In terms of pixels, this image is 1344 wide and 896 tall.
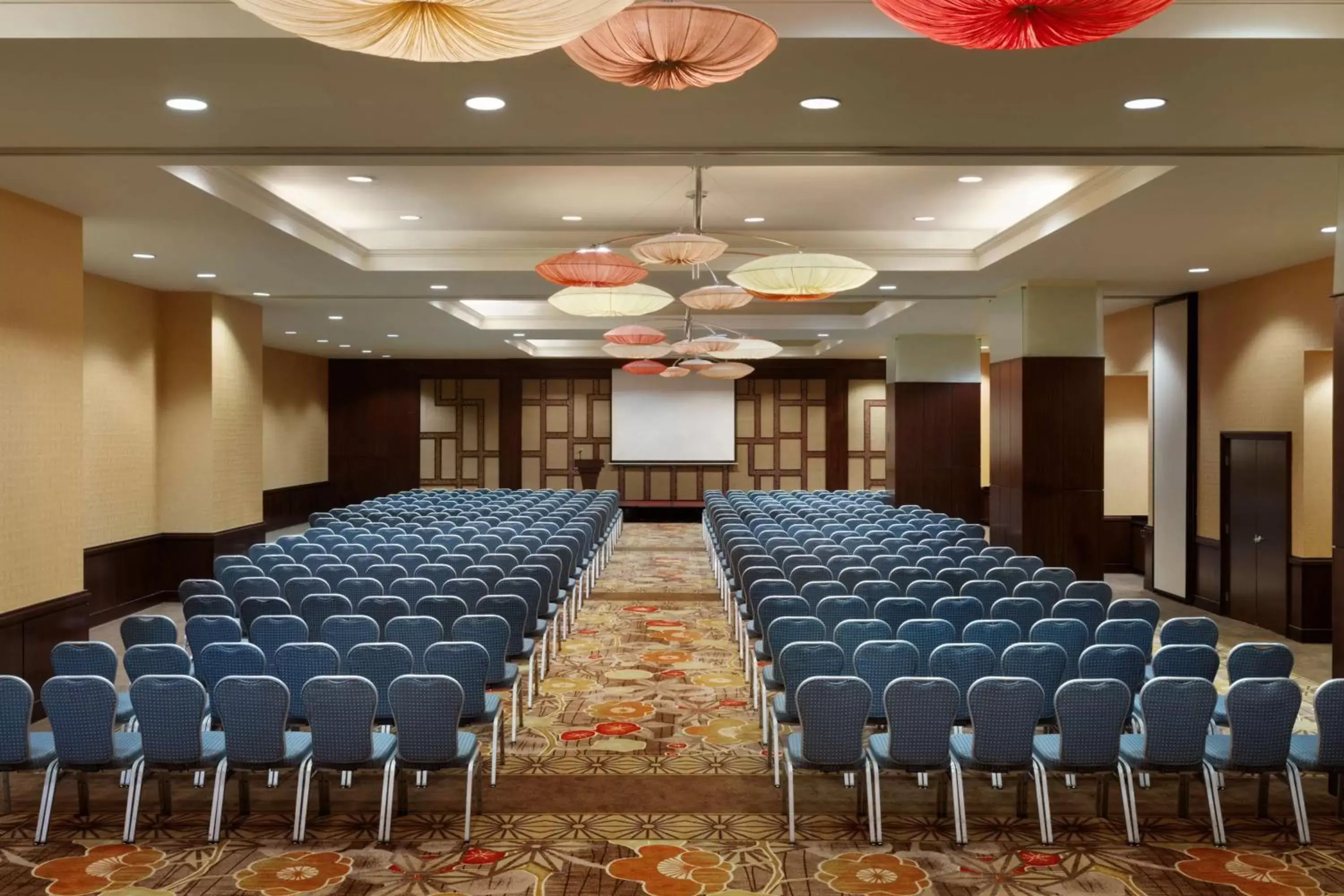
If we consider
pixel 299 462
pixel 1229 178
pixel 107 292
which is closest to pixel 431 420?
pixel 299 462

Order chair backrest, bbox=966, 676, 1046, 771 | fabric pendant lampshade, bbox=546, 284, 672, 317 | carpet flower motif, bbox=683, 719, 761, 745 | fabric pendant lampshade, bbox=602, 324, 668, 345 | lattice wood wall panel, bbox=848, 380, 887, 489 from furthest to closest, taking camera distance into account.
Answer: lattice wood wall panel, bbox=848, 380, 887, 489 → fabric pendant lampshade, bbox=602, 324, 668, 345 → fabric pendant lampshade, bbox=546, 284, 672, 317 → carpet flower motif, bbox=683, 719, 761, 745 → chair backrest, bbox=966, 676, 1046, 771

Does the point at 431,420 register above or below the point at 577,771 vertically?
above

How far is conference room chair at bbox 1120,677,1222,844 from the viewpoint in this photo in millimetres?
5582

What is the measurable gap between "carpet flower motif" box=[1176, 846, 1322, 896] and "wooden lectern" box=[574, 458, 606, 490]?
22379 mm

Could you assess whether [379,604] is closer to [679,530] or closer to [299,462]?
[679,530]

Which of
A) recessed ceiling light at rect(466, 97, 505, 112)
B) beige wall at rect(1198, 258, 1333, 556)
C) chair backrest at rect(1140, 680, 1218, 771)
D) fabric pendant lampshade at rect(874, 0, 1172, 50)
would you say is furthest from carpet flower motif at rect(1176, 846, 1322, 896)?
beige wall at rect(1198, 258, 1333, 556)

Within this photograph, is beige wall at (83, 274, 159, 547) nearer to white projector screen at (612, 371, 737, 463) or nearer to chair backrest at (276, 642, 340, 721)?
chair backrest at (276, 642, 340, 721)

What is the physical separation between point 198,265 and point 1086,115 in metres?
10.1

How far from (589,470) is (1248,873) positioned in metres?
22.8

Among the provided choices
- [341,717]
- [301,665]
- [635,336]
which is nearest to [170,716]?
[341,717]

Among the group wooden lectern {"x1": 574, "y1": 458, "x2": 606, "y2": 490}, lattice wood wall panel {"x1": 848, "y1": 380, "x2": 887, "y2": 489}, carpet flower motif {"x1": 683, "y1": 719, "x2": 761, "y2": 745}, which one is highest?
lattice wood wall panel {"x1": 848, "y1": 380, "x2": 887, "y2": 489}

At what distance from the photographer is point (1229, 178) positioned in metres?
8.14

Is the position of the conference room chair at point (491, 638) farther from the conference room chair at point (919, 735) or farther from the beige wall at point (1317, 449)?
the beige wall at point (1317, 449)

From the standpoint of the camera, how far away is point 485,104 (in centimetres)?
620
